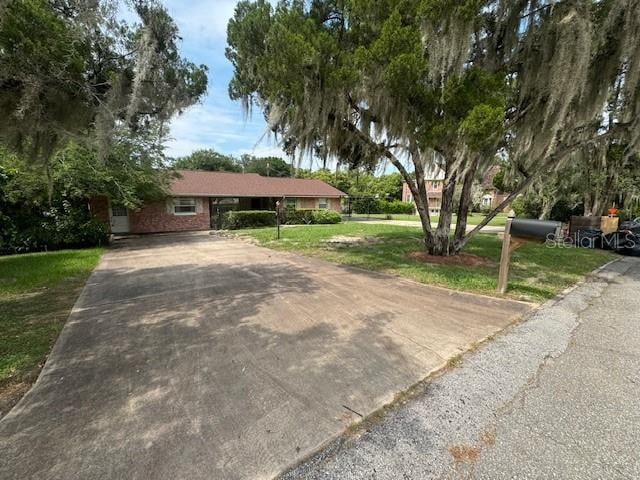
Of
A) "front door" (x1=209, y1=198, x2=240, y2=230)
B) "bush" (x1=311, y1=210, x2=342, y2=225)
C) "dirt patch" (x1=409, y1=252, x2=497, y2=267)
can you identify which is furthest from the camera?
"bush" (x1=311, y1=210, x2=342, y2=225)

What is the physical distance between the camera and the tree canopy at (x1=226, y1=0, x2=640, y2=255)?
193 inches

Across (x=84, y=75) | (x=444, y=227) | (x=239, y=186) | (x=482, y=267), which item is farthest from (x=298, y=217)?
(x=84, y=75)

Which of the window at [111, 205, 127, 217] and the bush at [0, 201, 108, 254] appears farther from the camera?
the window at [111, 205, 127, 217]

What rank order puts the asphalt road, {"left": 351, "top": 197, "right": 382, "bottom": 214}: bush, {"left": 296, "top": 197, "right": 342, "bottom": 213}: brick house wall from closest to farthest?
1. the asphalt road
2. {"left": 296, "top": 197, "right": 342, "bottom": 213}: brick house wall
3. {"left": 351, "top": 197, "right": 382, "bottom": 214}: bush

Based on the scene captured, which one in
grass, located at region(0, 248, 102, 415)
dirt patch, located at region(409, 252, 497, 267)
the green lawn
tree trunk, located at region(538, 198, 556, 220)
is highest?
tree trunk, located at region(538, 198, 556, 220)

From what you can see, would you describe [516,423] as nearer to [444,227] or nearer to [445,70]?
[445,70]

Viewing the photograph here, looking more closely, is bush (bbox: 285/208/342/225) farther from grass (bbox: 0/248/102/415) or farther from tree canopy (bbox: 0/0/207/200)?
tree canopy (bbox: 0/0/207/200)

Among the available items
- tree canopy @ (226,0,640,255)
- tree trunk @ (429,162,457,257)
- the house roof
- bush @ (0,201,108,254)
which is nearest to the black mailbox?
tree canopy @ (226,0,640,255)

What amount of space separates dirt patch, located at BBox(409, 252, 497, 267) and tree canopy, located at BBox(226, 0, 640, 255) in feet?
6.64

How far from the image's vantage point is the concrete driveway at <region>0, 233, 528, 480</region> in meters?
1.75

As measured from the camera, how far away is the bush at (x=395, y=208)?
33312mm

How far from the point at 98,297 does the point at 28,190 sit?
714 cm

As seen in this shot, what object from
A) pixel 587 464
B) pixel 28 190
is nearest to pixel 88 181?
pixel 28 190

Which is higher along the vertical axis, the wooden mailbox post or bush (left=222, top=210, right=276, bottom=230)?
the wooden mailbox post
